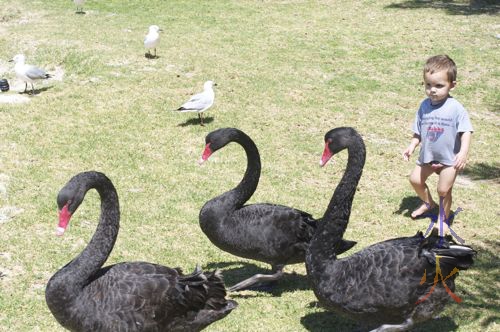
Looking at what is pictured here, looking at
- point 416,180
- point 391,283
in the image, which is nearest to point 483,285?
point 416,180

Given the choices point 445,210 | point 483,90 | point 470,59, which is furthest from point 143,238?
point 470,59

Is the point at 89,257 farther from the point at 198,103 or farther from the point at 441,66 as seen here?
the point at 198,103

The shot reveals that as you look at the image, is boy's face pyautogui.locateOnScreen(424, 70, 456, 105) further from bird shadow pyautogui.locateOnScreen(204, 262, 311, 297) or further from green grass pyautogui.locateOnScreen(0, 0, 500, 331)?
bird shadow pyautogui.locateOnScreen(204, 262, 311, 297)

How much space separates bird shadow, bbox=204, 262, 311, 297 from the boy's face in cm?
202

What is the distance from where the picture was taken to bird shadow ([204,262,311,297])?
17.2 feet

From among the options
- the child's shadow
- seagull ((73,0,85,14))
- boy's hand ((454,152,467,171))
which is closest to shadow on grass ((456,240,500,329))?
boy's hand ((454,152,467,171))


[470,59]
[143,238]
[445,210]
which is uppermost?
[470,59]

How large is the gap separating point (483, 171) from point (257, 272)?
3659 mm

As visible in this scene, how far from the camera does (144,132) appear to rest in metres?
8.58

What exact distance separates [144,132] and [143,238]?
2.87 metres

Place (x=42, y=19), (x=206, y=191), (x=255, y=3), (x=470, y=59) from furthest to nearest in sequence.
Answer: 1. (x=255, y=3)
2. (x=42, y=19)
3. (x=470, y=59)
4. (x=206, y=191)

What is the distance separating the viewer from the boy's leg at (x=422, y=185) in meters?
6.31

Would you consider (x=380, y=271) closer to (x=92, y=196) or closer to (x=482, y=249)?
(x=482, y=249)

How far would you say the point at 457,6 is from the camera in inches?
635
